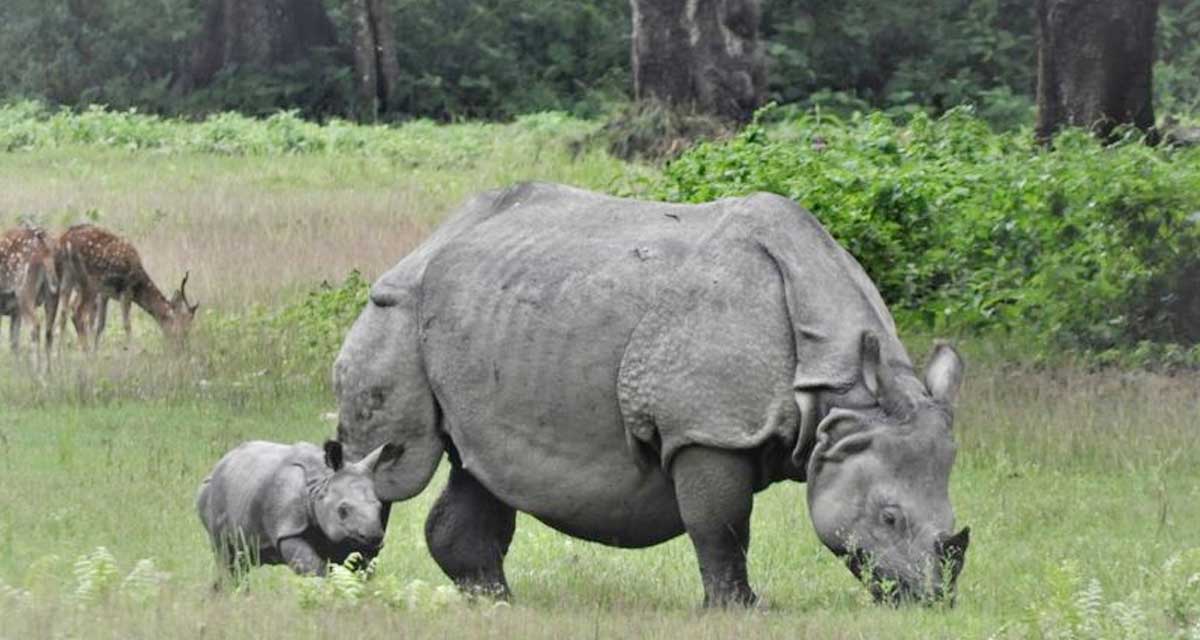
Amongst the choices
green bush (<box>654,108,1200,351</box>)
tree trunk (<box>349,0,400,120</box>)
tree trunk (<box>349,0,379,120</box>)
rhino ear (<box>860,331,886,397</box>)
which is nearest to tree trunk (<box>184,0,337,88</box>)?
tree trunk (<box>349,0,400,120</box>)

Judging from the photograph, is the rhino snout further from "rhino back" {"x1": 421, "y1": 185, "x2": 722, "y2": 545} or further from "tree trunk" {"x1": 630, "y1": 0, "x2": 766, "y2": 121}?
"tree trunk" {"x1": 630, "y1": 0, "x2": 766, "y2": 121}

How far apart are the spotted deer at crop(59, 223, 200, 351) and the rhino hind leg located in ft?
30.8

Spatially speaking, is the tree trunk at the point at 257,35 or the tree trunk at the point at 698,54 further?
the tree trunk at the point at 257,35

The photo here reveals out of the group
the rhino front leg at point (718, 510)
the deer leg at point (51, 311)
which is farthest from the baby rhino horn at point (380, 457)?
the deer leg at point (51, 311)

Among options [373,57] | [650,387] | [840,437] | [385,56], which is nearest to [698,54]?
[373,57]

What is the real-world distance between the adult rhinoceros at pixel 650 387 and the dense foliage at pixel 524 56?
32.3m

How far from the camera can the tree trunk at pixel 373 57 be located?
44188 millimetres

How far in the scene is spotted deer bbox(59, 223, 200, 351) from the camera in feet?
Answer: 66.6

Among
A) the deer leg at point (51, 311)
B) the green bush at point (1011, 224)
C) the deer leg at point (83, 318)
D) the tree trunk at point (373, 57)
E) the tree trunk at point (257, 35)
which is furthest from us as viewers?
the tree trunk at point (257, 35)

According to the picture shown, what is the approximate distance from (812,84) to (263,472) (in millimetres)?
34999

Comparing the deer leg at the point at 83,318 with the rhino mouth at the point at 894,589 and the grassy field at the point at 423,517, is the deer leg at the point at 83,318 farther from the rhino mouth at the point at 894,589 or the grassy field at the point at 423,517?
the rhino mouth at the point at 894,589

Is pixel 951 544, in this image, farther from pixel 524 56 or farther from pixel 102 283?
pixel 524 56

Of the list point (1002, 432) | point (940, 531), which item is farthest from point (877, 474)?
point (1002, 432)

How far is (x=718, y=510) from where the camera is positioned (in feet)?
32.5
